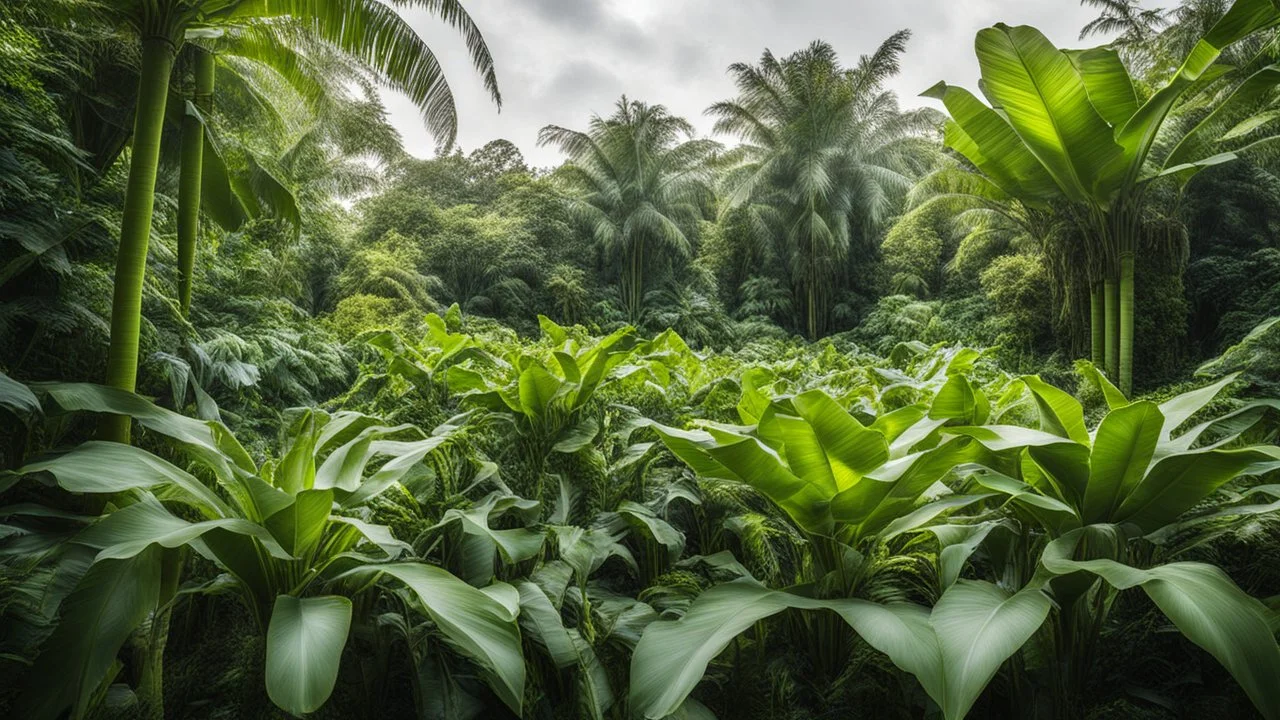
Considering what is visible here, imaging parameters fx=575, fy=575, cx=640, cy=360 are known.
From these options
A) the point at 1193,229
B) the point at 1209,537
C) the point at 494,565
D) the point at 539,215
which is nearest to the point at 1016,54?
the point at 1209,537

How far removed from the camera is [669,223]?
55.8 feet

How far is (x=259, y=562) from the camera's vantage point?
4.43ft

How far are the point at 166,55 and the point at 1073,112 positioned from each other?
5.78m

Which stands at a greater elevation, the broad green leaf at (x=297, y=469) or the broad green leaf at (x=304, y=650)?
the broad green leaf at (x=297, y=469)

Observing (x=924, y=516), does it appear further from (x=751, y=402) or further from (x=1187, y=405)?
(x=1187, y=405)

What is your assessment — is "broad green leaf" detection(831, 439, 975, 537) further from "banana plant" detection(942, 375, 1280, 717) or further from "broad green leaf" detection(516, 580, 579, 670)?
"broad green leaf" detection(516, 580, 579, 670)

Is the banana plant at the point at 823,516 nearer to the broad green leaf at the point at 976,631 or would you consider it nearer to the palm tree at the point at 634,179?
the broad green leaf at the point at 976,631

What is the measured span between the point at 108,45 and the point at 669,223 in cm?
1422

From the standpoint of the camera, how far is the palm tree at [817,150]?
17.1 metres

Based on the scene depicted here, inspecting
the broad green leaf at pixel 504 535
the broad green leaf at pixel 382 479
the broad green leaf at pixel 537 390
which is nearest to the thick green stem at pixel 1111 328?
the broad green leaf at pixel 537 390

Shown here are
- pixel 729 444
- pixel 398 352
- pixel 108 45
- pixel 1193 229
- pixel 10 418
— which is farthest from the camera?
pixel 1193 229

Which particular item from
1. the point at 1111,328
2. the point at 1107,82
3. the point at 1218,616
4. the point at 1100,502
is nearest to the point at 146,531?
the point at 1218,616

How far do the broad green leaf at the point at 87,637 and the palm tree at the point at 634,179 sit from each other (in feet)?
Result: 53.6

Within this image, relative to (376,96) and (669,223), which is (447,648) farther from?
(669,223)
